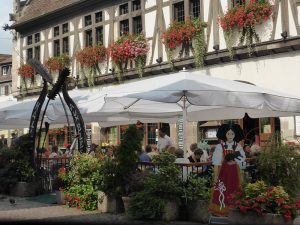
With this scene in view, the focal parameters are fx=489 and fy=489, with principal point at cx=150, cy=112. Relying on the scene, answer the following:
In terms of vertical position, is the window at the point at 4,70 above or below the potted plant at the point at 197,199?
above

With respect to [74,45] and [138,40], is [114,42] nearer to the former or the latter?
[138,40]

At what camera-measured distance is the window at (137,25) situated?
20203mm

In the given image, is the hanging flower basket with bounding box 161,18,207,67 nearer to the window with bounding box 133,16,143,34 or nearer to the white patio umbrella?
the window with bounding box 133,16,143,34

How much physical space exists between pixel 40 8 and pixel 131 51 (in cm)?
917

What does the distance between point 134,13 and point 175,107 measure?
9.64 m

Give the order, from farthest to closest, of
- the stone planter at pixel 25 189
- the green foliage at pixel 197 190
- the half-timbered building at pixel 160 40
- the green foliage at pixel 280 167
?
the half-timbered building at pixel 160 40
the stone planter at pixel 25 189
the green foliage at pixel 197 190
the green foliage at pixel 280 167

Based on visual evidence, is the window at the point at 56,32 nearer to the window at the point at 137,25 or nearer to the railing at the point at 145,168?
the window at the point at 137,25

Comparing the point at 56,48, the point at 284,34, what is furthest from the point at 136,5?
the point at 284,34

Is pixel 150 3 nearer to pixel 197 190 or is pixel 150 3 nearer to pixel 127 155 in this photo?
pixel 127 155

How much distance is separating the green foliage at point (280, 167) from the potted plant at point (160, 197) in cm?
137

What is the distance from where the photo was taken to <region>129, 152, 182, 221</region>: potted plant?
727 cm

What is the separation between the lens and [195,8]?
59.8 feet

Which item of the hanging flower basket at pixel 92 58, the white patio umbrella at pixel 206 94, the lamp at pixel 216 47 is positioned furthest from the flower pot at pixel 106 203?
the hanging flower basket at pixel 92 58

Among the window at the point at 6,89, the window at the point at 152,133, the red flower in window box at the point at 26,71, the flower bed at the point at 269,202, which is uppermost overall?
the window at the point at 6,89
